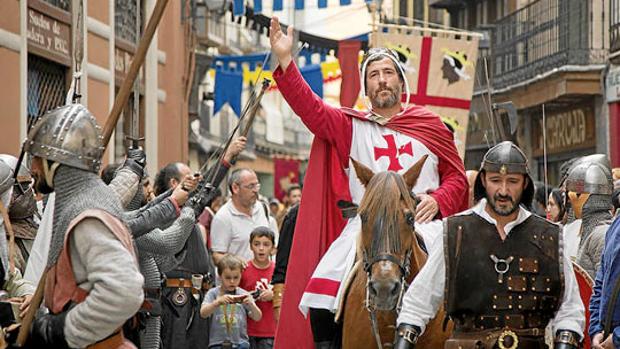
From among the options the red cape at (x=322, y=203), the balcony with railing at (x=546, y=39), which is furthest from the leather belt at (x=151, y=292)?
the balcony with railing at (x=546, y=39)

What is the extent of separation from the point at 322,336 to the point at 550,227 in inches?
74.8

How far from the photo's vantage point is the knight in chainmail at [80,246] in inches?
230

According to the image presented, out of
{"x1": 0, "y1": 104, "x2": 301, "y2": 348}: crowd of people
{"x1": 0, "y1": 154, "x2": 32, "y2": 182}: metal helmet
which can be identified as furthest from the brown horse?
{"x1": 0, "y1": 154, "x2": 32, "y2": 182}: metal helmet

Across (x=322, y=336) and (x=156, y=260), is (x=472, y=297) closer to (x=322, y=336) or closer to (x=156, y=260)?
(x=322, y=336)

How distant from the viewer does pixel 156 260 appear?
957 centimetres

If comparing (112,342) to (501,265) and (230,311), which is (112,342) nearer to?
(501,265)

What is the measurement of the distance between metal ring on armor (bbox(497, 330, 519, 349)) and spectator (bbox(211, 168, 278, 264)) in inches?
256

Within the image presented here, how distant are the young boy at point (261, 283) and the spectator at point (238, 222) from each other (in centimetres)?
66

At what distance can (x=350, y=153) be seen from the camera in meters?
9.41

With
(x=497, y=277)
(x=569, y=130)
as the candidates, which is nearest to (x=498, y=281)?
(x=497, y=277)

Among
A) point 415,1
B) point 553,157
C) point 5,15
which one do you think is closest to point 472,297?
point 5,15

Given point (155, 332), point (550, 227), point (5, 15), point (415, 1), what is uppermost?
point (415, 1)

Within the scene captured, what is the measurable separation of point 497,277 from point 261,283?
550 centimetres

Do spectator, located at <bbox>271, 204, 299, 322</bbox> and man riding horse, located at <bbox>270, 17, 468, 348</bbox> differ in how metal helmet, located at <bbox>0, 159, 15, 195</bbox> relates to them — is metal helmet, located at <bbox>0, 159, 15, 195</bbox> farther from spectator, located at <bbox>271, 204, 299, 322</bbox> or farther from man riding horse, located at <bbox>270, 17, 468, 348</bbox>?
spectator, located at <bbox>271, 204, 299, 322</bbox>
